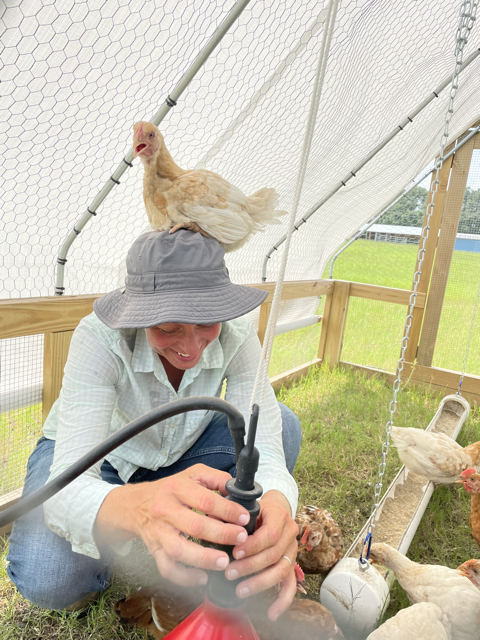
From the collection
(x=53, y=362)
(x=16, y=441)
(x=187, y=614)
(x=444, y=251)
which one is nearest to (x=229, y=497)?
(x=187, y=614)

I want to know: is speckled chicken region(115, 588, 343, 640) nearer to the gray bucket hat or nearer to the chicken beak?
the gray bucket hat

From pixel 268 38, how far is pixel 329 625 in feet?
5.09

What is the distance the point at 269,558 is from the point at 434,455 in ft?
4.33

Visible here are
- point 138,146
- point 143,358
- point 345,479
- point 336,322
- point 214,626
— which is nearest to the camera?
point 214,626

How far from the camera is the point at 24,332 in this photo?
4.29ft

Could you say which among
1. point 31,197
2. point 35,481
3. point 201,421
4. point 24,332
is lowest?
point 35,481

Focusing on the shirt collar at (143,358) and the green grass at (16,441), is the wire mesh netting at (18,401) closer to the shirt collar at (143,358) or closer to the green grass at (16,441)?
the green grass at (16,441)

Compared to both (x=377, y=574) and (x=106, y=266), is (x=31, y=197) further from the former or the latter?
(x=377, y=574)

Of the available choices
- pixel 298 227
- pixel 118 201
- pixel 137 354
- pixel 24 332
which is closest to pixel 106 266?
pixel 118 201

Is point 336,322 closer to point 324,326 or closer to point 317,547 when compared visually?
point 324,326

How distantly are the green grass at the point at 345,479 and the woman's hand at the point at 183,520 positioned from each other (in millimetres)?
571

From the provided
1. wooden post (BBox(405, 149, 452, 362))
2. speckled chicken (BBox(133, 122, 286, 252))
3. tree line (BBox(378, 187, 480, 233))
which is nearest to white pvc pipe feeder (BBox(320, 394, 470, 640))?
speckled chicken (BBox(133, 122, 286, 252))

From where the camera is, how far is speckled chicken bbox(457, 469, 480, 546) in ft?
4.73

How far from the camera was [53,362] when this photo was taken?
4.72ft
